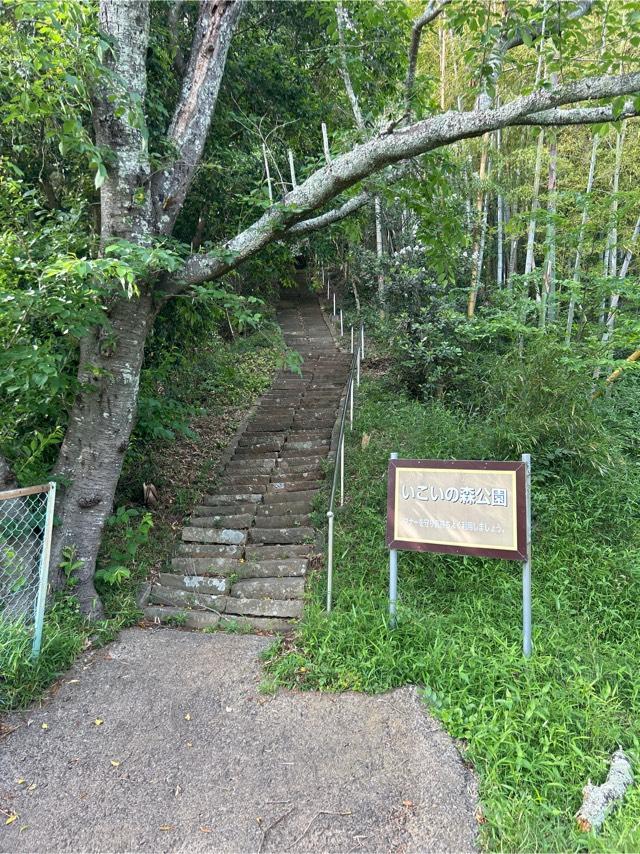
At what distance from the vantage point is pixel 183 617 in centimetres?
392

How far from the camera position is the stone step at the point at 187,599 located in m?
4.07

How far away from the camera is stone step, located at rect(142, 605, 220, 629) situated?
391 centimetres

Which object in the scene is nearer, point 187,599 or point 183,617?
point 183,617

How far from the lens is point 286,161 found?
19.4ft

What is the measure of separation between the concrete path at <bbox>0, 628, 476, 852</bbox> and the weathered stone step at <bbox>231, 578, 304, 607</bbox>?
830mm

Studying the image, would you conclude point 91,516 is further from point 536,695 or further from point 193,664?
point 536,695

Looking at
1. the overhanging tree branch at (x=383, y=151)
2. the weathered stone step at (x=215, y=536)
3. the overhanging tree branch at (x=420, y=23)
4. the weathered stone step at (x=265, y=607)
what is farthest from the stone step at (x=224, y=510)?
the overhanging tree branch at (x=420, y=23)

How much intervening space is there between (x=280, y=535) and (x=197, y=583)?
2.88 ft

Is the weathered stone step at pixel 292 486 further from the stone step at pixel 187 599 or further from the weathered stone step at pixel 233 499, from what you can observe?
the stone step at pixel 187 599

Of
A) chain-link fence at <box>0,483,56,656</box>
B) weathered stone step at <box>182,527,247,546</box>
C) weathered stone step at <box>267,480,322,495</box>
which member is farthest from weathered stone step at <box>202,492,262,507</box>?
chain-link fence at <box>0,483,56,656</box>

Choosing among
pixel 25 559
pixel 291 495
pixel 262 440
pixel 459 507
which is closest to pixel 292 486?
pixel 291 495

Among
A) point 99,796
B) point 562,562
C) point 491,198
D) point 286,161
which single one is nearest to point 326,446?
point 562,562

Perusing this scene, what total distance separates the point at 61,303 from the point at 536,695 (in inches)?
143

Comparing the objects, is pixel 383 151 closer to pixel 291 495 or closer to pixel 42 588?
pixel 291 495
